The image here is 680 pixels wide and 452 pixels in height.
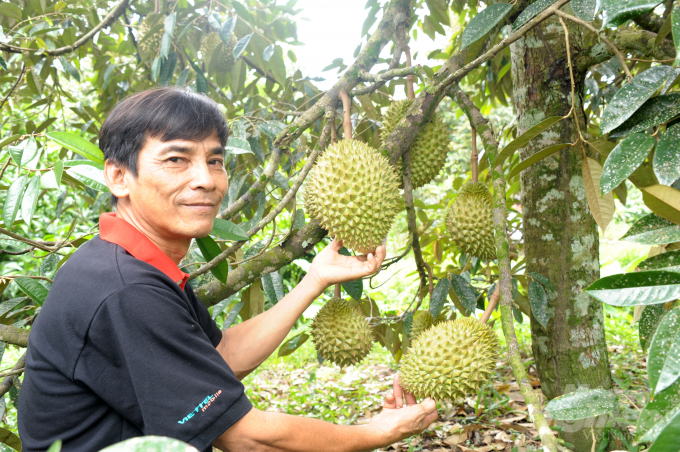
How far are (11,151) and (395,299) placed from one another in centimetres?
476

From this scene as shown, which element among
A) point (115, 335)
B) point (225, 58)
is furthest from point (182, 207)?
point (225, 58)

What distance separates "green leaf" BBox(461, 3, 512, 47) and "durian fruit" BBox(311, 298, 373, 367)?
2.82 feet

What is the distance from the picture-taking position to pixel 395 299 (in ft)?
18.2

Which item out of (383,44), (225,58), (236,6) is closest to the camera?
(383,44)

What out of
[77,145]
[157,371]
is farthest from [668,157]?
[77,145]

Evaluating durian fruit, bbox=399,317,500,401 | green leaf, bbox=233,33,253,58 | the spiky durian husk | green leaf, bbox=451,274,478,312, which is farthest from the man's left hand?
the spiky durian husk

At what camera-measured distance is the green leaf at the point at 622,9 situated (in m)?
0.73

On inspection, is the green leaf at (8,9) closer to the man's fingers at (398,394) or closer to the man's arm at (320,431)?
the man's arm at (320,431)

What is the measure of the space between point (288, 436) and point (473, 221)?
86cm

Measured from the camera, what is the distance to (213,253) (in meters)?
1.39

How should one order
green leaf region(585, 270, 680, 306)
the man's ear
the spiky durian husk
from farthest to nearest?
the spiky durian husk → the man's ear → green leaf region(585, 270, 680, 306)

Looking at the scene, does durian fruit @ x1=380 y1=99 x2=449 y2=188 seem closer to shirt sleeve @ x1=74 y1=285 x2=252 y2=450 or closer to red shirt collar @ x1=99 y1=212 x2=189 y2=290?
red shirt collar @ x1=99 y1=212 x2=189 y2=290

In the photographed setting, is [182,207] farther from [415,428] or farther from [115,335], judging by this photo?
[415,428]

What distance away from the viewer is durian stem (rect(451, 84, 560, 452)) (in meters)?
0.81
